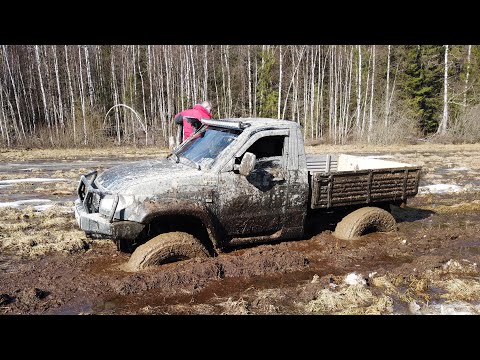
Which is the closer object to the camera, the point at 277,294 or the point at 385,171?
the point at 277,294

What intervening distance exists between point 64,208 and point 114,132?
89.8 feet

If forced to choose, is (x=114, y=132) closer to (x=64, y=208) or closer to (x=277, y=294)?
(x=64, y=208)

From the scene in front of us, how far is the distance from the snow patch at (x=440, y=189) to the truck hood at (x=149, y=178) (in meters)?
7.97

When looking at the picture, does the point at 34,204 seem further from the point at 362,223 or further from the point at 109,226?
the point at 362,223

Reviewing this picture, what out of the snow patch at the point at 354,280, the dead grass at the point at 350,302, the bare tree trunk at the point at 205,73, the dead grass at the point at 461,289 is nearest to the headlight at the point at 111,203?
the dead grass at the point at 350,302

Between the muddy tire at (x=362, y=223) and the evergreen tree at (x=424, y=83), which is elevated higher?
the evergreen tree at (x=424, y=83)

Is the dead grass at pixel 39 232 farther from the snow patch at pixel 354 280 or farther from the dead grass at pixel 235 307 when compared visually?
the snow patch at pixel 354 280

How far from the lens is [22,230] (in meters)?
7.17

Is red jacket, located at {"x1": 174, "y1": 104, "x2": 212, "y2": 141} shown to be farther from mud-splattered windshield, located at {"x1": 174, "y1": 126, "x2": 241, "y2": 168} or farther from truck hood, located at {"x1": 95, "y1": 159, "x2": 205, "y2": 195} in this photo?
truck hood, located at {"x1": 95, "y1": 159, "x2": 205, "y2": 195}

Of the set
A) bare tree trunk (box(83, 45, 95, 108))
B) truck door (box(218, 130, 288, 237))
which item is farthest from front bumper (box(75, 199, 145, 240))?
bare tree trunk (box(83, 45, 95, 108))

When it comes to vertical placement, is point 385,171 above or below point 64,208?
above

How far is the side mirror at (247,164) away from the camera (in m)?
5.12
